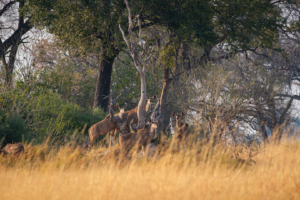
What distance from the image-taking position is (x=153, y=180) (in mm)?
6270

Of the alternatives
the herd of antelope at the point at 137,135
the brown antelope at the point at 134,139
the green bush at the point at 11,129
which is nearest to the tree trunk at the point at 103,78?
the green bush at the point at 11,129

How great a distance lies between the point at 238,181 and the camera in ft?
22.4

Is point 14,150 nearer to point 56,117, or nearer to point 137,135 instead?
point 137,135

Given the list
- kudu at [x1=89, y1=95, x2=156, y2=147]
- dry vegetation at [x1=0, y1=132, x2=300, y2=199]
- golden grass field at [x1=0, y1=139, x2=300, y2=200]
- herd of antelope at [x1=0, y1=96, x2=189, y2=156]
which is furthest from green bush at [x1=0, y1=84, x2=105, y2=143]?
Answer: golden grass field at [x1=0, y1=139, x2=300, y2=200]

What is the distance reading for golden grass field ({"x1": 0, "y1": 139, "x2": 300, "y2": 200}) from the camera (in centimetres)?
578

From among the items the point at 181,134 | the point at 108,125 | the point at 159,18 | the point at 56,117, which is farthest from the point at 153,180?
the point at 159,18

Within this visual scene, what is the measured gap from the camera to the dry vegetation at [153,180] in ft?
19.0

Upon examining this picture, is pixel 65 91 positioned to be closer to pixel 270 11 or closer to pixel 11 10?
pixel 11 10

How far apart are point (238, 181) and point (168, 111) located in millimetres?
12499

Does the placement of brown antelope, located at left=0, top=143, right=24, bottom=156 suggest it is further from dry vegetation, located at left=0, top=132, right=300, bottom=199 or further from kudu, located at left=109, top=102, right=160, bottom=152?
kudu, located at left=109, top=102, right=160, bottom=152

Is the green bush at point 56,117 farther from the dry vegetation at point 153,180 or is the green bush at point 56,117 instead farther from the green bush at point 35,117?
the dry vegetation at point 153,180

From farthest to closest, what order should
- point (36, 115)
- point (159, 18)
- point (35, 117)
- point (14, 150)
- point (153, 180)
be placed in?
point (159, 18) < point (36, 115) < point (35, 117) < point (14, 150) < point (153, 180)

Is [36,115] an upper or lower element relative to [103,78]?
lower

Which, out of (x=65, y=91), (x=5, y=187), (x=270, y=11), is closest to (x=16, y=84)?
(x=65, y=91)
